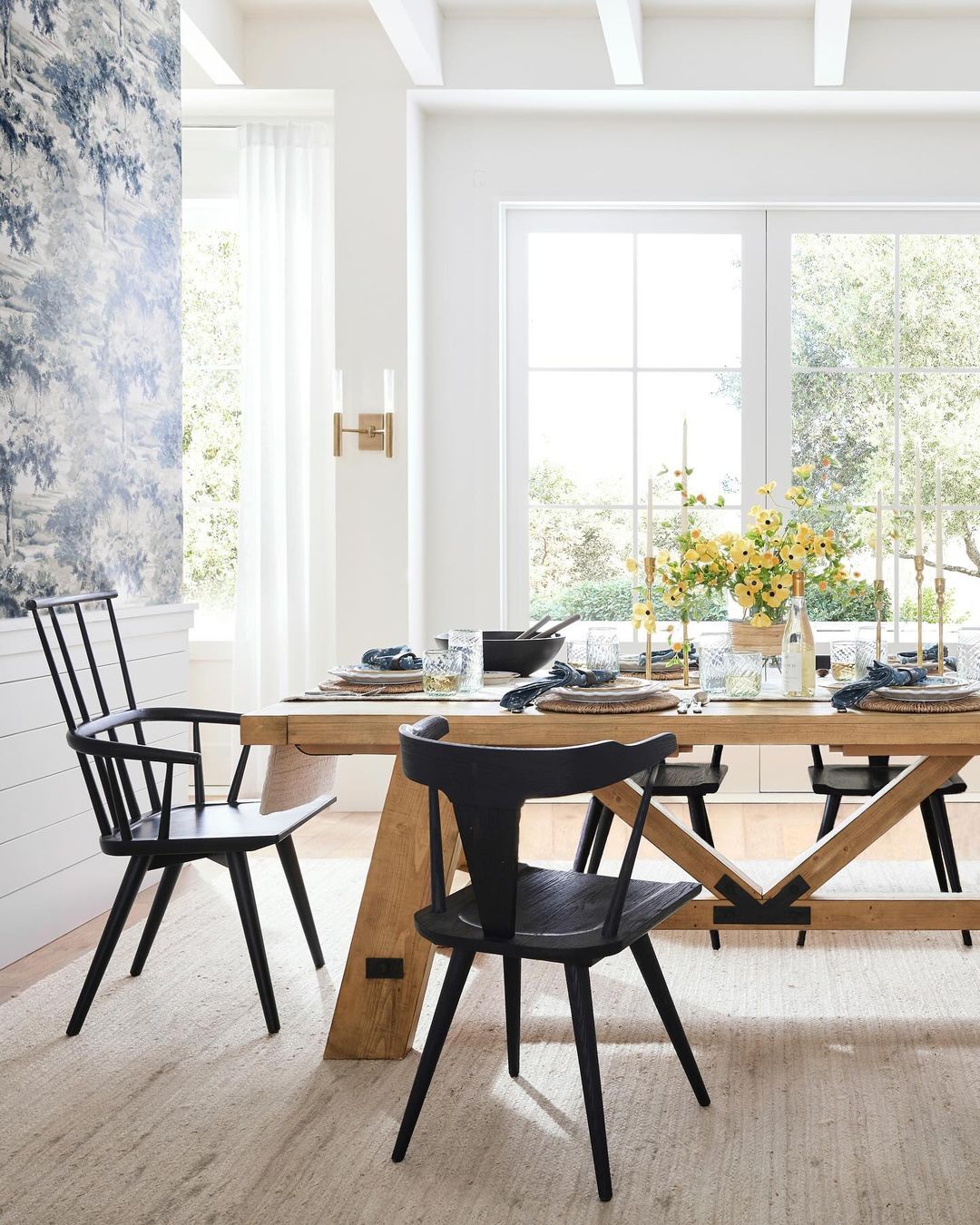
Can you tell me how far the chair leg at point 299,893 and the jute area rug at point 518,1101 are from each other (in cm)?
7

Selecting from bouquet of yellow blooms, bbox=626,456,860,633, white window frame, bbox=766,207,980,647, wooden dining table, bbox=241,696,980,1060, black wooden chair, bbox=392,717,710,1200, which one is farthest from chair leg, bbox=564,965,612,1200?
white window frame, bbox=766,207,980,647

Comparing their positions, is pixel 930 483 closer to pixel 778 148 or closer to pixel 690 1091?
pixel 778 148

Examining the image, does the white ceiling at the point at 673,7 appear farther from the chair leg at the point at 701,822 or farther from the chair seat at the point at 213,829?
the chair seat at the point at 213,829

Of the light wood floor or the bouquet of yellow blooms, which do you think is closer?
the bouquet of yellow blooms

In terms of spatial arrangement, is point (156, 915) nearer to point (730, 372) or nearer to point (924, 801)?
point (924, 801)

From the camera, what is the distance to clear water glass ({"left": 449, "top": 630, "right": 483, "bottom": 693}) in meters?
2.61

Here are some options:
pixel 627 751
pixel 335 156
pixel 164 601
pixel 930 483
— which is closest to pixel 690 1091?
pixel 627 751


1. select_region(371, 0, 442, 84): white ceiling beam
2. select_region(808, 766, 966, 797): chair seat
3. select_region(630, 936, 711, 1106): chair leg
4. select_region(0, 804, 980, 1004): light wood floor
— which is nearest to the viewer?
select_region(630, 936, 711, 1106): chair leg

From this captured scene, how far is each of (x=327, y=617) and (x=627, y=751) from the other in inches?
130

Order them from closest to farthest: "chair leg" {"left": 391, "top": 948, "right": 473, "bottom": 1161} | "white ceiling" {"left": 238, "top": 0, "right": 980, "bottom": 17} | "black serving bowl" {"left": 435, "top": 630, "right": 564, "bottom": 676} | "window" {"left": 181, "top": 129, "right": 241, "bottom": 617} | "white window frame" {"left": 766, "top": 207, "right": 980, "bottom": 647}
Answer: "chair leg" {"left": 391, "top": 948, "right": 473, "bottom": 1161}
"black serving bowl" {"left": 435, "top": 630, "right": 564, "bottom": 676}
"white ceiling" {"left": 238, "top": 0, "right": 980, "bottom": 17}
"white window frame" {"left": 766, "top": 207, "right": 980, "bottom": 647}
"window" {"left": 181, "top": 129, "right": 241, "bottom": 617}

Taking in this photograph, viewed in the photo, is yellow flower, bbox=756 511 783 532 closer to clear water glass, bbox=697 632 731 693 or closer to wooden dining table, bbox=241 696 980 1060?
clear water glass, bbox=697 632 731 693

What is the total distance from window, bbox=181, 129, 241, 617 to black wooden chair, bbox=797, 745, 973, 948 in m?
2.94

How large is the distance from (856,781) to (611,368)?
94.2 inches

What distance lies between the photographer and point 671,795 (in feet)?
9.81
